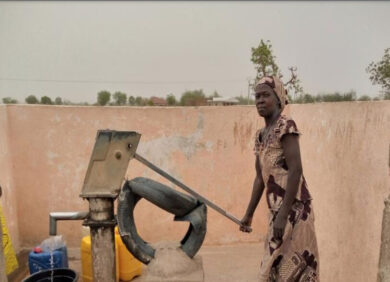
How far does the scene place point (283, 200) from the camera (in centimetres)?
173

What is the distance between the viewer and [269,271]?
1877mm

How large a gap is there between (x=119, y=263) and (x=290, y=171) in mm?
2414

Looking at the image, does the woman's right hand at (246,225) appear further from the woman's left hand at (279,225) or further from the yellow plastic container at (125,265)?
the yellow plastic container at (125,265)

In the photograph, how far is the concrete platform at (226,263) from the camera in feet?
11.9

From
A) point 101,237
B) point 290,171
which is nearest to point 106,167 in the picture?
point 101,237

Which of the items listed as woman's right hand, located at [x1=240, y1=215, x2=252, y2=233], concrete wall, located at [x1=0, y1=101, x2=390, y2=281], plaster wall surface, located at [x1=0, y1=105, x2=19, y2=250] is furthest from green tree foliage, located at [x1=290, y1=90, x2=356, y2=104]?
plaster wall surface, located at [x1=0, y1=105, x2=19, y2=250]

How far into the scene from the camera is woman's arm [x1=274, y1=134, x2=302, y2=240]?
1690 mm

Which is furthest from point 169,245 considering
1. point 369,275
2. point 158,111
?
point 158,111

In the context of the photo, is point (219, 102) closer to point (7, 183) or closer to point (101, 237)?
point (7, 183)

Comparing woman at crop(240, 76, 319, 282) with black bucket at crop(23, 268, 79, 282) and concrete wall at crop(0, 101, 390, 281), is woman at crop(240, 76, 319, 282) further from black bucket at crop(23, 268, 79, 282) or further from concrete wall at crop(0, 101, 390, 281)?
concrete wall at crop(0, 101, 390, 281)

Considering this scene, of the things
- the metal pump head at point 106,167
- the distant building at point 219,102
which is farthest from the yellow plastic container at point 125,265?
the distant building at point 219,102

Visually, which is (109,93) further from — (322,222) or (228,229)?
(322,222)

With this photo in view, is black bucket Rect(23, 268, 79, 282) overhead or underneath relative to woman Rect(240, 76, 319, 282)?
underneath

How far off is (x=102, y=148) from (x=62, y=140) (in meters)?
3.25
